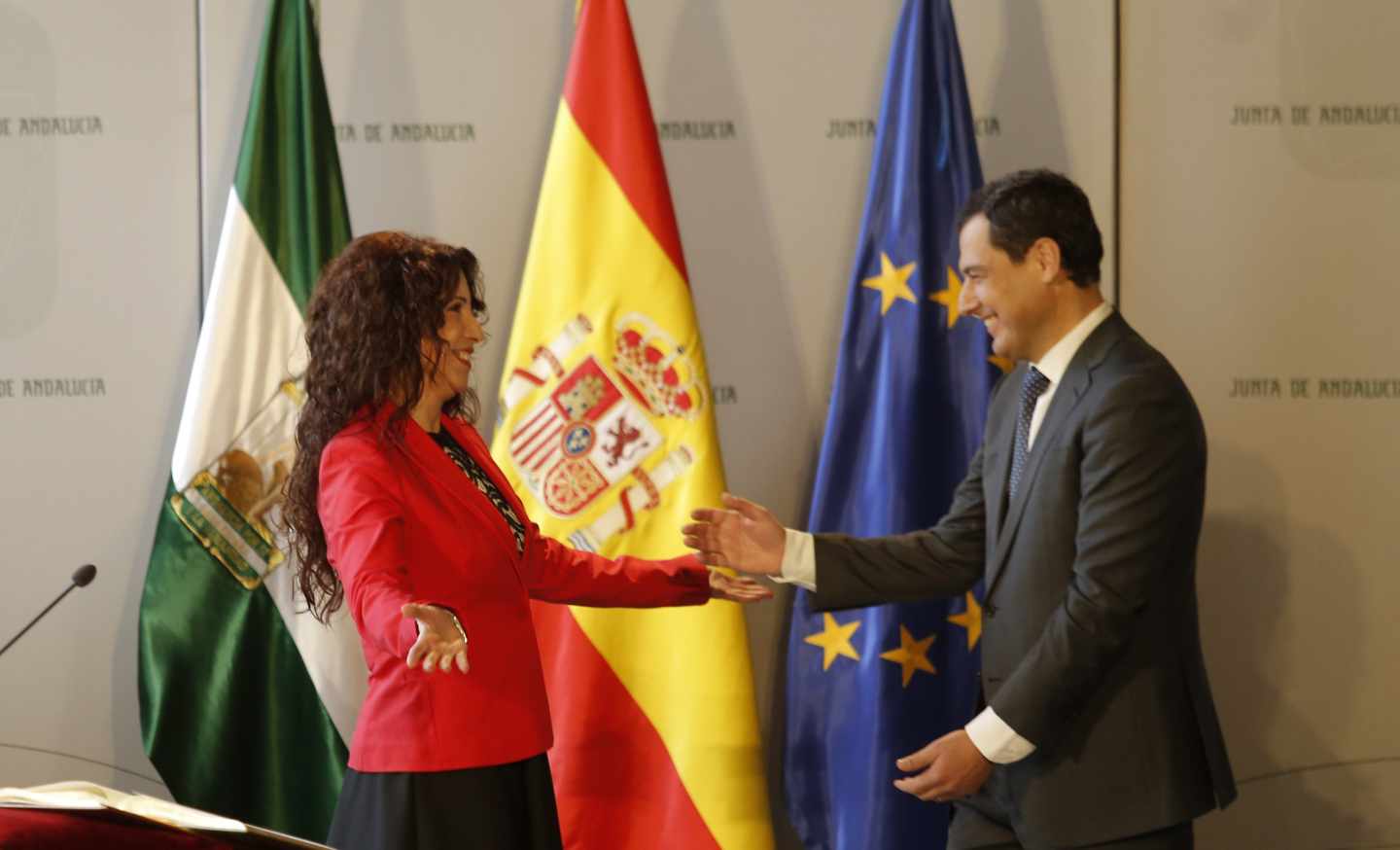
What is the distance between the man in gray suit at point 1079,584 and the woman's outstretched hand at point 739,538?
17.9 inches

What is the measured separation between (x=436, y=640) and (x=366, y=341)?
577 millimetres

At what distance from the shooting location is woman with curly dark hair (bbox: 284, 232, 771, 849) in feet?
7.04

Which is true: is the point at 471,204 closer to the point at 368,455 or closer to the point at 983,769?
the point at 368,455

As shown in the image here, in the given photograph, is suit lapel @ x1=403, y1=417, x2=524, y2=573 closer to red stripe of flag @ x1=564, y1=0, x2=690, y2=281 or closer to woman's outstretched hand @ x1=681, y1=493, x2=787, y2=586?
woman's outstretched hand @ x1=681, y1=493, x2=787, y2=586

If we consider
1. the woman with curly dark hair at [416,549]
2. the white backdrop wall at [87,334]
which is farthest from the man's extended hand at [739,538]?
the white backdrop wall at [87,334]

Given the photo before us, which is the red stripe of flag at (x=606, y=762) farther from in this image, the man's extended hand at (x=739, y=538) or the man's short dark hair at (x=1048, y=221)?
the man's short dark hair at (x=1048, y=221)

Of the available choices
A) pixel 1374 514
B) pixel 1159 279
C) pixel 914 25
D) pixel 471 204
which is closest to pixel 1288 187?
pixel 1159 279

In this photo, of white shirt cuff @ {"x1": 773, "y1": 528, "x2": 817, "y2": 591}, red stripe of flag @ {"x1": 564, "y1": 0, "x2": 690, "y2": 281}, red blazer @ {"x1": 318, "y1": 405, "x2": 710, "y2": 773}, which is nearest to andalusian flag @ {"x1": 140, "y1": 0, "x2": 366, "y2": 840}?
red stripe of flag @ {"x1": 564, "y1": 0, "x2": 690, "y2": 281}

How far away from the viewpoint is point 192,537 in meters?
3.11

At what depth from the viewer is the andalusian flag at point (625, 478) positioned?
10.2ft

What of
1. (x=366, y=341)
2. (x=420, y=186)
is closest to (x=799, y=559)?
(x=366, y=341)

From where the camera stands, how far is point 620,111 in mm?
3244

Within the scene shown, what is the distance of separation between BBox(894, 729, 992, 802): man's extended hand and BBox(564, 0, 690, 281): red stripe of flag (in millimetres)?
1371

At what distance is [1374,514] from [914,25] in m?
1.77
